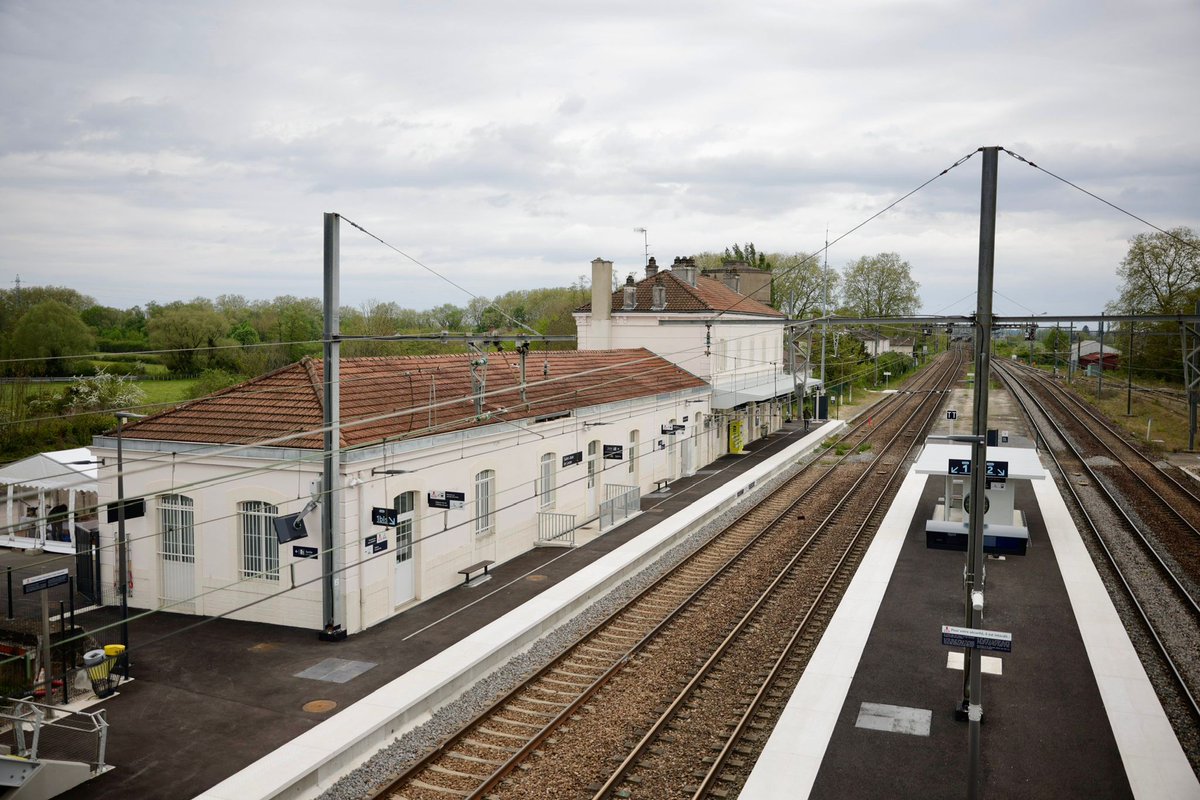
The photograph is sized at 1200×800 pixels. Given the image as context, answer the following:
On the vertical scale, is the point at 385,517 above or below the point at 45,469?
below

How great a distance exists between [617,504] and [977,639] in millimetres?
14410

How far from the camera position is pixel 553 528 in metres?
21.6

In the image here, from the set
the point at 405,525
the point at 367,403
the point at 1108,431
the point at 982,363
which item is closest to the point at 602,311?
the point at 367,403

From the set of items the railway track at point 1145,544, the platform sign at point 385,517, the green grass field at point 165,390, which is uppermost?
the green grass field at point 165,390

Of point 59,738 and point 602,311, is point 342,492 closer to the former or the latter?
point 59,738

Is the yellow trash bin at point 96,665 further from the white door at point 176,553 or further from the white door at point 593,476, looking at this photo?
the white door at point 593,476

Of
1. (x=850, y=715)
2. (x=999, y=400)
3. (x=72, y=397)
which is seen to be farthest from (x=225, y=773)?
(x=999, y=400)

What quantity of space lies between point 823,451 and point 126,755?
3246cm

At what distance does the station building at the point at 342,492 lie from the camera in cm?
1489

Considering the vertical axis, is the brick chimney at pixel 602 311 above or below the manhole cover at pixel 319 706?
above

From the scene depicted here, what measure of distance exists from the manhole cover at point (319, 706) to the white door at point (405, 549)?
399 centimetres

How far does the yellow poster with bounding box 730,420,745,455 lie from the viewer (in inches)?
1422

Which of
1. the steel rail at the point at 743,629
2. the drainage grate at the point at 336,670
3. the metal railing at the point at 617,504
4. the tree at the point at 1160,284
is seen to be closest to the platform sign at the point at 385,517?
the drainage grate at the point at 336,670

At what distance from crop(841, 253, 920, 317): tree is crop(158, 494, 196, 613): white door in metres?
76.5
